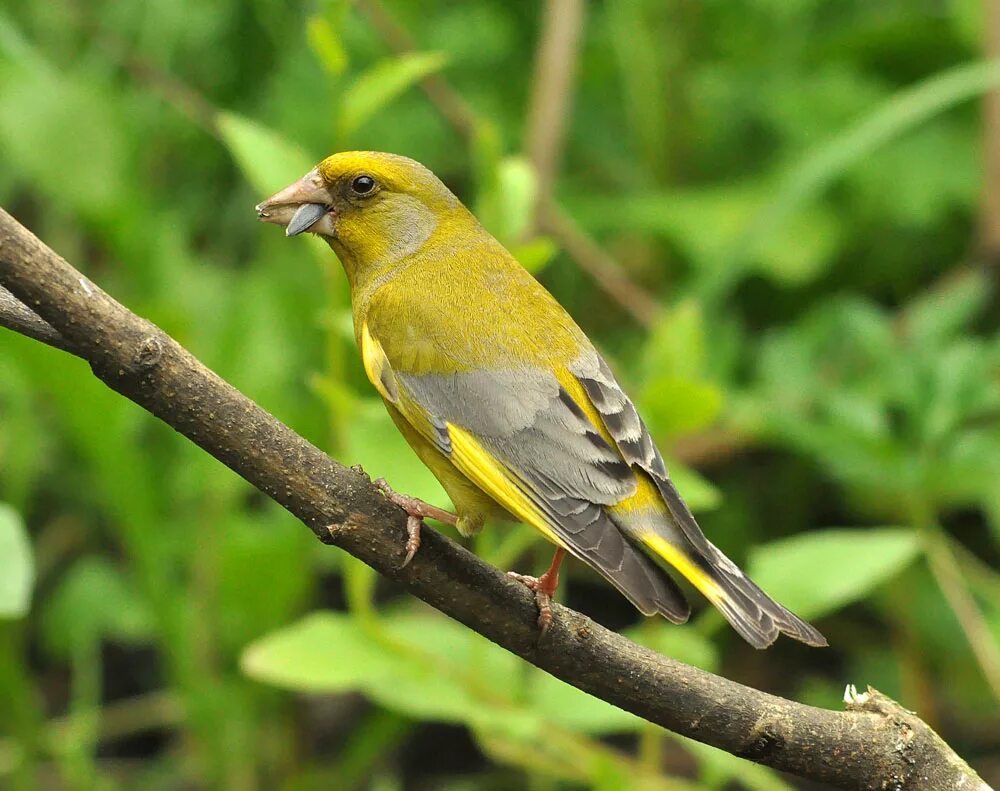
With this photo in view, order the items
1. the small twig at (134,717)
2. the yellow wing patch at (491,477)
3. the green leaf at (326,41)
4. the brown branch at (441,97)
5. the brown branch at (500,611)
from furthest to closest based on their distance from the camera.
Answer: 1. the brown branch at (441,97)
2. the small twig at (134,717)
3. the green leaf at (326,41)
4. the yellow wing patch at (491,477)
5. the brown branch at (500,611)

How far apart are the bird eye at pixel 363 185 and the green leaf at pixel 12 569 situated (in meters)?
0.97

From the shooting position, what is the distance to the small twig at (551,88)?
4828 mm

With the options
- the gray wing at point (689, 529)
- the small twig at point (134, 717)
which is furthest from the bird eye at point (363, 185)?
the small twig at point (134, 717)

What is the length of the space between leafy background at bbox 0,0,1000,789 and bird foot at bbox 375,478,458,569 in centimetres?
64

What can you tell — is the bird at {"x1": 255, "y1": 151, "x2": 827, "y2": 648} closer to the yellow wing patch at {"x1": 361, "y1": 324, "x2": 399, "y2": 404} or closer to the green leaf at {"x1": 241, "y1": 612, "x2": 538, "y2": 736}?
the yellow wing patch at {"x1": 361, "y1": 324, "x2": 399, "y2": 404}

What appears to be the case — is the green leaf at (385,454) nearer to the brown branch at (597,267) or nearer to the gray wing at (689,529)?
the gray wing at (689,529)

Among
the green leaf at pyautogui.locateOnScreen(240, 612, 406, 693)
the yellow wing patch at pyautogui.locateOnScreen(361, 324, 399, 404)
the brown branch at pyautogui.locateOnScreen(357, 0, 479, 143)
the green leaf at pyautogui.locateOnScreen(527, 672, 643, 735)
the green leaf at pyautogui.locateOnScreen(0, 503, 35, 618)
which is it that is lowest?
the green leaf at pyautogui.locateOnScreen(240, 612, 406, 693)

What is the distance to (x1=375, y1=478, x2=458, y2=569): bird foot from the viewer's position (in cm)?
203

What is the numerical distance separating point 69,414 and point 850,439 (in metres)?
2.08

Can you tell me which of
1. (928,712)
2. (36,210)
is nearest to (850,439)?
(928,712)

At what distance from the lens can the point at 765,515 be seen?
187 inches

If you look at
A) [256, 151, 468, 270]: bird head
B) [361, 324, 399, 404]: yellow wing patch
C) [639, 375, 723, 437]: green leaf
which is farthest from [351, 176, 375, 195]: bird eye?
[639, 375, 723, 437]: green leaf

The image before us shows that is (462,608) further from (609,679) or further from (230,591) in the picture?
(230,591)

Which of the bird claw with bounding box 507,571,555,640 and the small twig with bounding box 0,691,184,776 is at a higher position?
the bird claw with bounding box 507,571,555,640
